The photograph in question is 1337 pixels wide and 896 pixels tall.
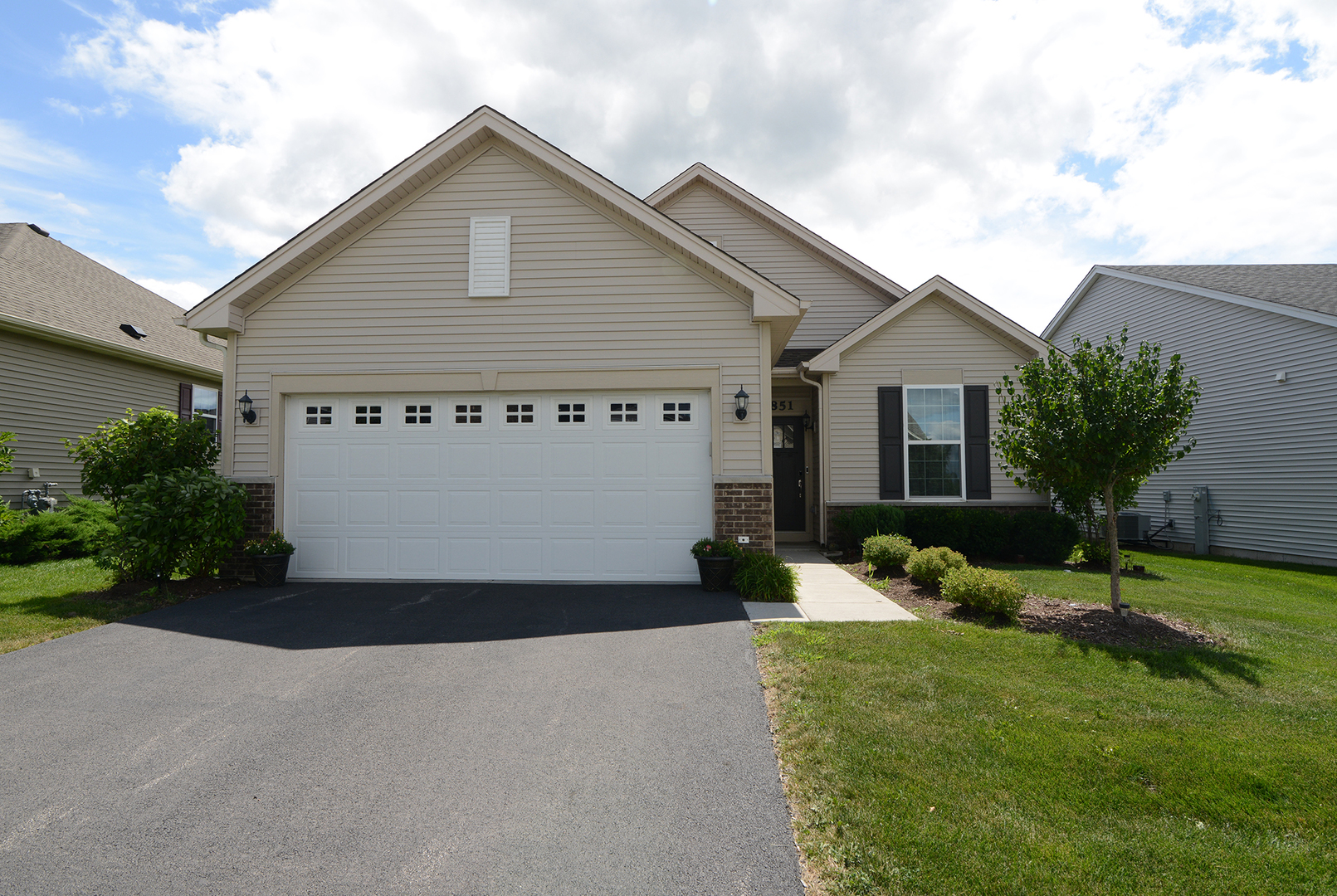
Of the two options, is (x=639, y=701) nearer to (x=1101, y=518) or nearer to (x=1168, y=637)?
(x=1168, y=637)

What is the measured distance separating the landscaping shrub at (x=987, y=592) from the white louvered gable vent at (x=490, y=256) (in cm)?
650

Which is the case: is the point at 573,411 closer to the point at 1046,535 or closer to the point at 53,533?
the point at 1046,535

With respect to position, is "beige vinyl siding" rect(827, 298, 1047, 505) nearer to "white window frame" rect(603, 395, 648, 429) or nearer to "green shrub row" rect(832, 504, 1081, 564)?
"green shrub row" rect(832, 504, 1081, 564)

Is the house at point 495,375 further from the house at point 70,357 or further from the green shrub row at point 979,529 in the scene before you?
the green shrub row at point 979,529

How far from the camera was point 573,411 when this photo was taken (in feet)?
28.9

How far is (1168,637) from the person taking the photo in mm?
6133

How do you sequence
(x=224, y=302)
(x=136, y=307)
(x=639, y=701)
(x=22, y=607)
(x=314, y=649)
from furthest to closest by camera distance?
(x=136, y=307)
(x=224, y=302)
(x=22, y=607)
(x=314, y=649)
(x=639, y=701)

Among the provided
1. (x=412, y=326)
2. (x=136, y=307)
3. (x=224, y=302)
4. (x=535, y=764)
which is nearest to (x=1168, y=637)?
(x=535, y=764)

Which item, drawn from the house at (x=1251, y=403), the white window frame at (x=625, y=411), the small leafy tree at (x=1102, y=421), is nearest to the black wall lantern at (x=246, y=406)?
the white window frame at (x=625, y=411)

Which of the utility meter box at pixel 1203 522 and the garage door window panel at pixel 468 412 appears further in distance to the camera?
the utility meter box at pixel 1203 522

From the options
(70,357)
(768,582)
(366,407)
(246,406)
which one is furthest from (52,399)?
(768,582)

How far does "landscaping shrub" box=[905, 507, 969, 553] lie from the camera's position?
1100cm

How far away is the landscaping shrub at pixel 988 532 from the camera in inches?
433

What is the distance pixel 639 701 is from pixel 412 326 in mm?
6360
